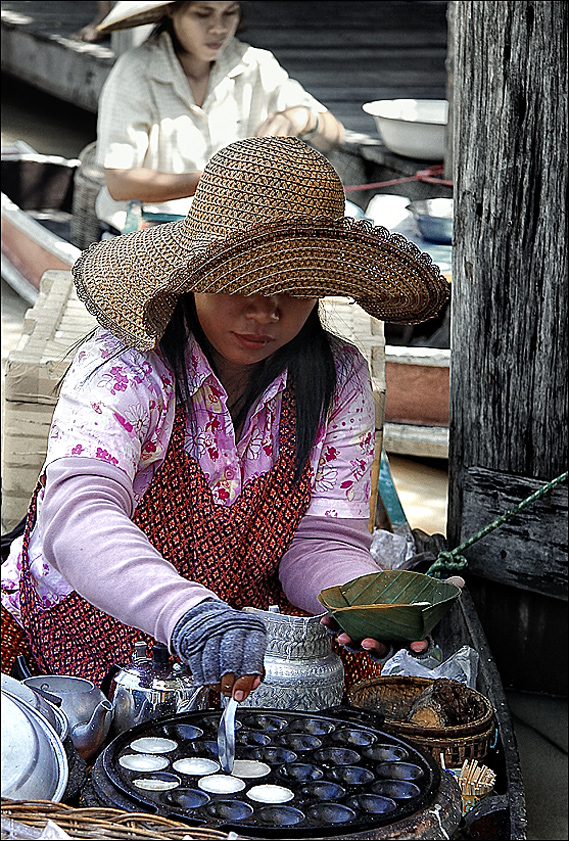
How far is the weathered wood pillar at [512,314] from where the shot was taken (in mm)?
2328

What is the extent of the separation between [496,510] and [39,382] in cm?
106

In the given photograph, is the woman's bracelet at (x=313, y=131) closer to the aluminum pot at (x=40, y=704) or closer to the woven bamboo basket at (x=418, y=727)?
the woven bamboo basket at (x=418, y=727)

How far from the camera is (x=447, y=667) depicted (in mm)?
2094

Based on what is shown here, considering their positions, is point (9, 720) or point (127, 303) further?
point (127, 303)

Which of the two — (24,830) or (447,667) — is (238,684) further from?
(447,667)

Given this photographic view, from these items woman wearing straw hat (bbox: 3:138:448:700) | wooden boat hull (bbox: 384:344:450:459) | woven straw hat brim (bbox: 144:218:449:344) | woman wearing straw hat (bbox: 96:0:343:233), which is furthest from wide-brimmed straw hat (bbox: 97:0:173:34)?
woven straw hat brim (bbox: 144:218:449:344)

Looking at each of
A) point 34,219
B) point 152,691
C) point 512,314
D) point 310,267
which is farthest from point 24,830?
point 34,219

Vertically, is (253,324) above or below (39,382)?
above

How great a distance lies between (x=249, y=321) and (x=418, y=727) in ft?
2.12

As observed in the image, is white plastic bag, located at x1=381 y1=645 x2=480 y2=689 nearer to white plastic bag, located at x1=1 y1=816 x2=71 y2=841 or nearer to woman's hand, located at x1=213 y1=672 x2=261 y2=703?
woman's hand, located at x1=213 y1=672 x2=261 y2=703

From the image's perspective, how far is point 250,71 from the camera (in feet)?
12.7

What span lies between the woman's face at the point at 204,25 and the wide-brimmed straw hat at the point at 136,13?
6 centimetres

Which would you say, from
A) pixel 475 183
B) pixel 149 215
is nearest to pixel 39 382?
pixel 475 183

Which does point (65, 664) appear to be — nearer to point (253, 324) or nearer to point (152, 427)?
point (152, 427)
